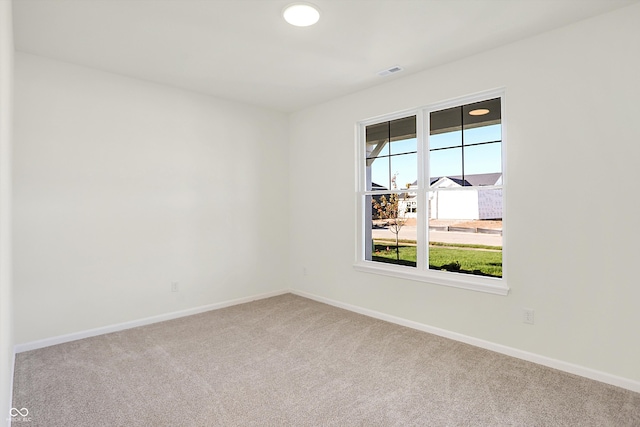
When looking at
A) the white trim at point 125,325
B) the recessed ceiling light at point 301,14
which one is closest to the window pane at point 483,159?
the recessed ceiling light at point 301,14

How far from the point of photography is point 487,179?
3264 millimetres

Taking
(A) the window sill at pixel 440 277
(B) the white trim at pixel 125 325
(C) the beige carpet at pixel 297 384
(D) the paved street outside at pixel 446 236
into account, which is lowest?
(C) the beige carpet at pixel 297 384

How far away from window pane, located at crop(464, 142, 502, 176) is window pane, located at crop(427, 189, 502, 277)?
191mm

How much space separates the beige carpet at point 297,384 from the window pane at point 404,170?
159 centimetres

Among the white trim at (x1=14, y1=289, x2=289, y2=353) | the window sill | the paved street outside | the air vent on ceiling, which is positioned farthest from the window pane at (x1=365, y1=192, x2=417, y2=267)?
the white trim at (x1=14, y1=289, x2=289, y2=353)

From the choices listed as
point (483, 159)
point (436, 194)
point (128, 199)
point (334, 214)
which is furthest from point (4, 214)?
point (483, 159)

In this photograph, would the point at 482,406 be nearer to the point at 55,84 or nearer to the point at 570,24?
the point at 570,24

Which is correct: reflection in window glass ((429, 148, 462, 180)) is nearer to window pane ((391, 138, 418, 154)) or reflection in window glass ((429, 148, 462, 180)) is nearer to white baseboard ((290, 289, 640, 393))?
window pane ((391, 138, 418, 154))

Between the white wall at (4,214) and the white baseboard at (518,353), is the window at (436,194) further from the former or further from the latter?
the white wall at (4,214)

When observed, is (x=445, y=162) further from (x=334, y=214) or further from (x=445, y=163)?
(x=334, y=214)

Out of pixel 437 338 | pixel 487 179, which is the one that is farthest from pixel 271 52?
pixel 437 338

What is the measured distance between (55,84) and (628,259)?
16.2 feet

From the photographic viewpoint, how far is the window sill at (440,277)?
10.3ft

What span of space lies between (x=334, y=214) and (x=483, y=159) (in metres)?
1.91
